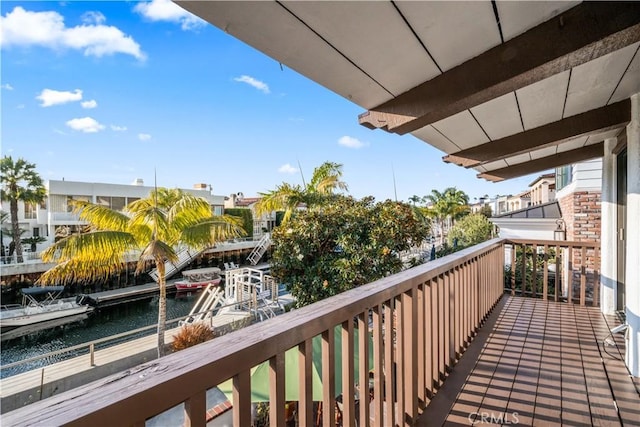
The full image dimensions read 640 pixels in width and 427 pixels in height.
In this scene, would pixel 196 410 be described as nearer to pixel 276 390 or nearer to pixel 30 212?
pixel 276 390

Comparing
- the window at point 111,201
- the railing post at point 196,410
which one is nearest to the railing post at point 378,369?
the railing post at point 196,410

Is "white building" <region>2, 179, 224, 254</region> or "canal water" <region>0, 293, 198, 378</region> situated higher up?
"white building" <region>2, 179, 224, 254</region>

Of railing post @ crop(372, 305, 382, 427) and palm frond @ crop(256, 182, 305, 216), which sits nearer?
railing post @ crop(372, 305, 382, 427)

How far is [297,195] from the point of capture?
10.2 m

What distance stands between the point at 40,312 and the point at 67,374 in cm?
761

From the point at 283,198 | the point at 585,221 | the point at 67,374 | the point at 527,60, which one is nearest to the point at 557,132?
the point at 527,60

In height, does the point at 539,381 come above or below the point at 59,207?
below

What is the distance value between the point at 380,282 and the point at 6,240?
24.7 meters

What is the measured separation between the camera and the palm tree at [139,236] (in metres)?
7.72

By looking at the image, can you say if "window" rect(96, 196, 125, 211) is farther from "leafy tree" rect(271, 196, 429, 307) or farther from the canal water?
"leafy tree" rect(271, 196, 429, 307)

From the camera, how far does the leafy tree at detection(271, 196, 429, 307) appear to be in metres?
7.11

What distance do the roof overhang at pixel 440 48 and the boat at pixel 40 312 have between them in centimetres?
1646

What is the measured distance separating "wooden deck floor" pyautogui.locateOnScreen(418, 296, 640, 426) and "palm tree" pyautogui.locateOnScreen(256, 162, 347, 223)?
681 centimetres

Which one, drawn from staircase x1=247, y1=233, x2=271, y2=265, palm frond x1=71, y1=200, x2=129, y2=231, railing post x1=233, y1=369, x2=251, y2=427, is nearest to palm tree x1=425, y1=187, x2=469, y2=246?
staircase x1=247, y1=233, x2=271, y2=265
